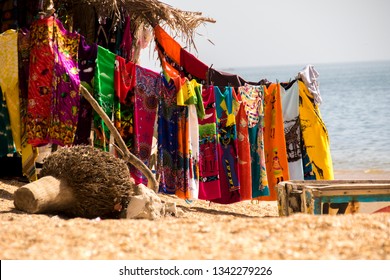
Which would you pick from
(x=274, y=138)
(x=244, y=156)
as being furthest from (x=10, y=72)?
(x=274, y=138)

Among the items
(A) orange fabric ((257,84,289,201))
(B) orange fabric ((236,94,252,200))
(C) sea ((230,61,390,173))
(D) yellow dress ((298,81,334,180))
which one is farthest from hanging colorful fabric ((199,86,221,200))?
(D) yellow dress ((298,81,334,180))

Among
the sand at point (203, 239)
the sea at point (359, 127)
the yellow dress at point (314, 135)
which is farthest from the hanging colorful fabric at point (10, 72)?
the yellow dress at point (314, 135)

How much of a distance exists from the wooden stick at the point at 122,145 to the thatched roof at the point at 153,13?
1.33 meters

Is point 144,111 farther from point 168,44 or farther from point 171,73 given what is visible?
point 168,44

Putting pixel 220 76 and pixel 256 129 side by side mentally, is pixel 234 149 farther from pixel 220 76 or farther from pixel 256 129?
pixel 220 76

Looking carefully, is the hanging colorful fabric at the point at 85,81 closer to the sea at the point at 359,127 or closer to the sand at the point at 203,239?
the sea at the point at 359,127

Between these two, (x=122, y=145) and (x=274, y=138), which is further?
(x=274, y=138)

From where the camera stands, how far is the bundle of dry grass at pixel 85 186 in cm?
662

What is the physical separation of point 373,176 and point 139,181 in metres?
12.1

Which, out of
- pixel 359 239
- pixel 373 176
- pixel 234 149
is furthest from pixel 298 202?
pixel 373 176

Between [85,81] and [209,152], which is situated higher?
[85,81]

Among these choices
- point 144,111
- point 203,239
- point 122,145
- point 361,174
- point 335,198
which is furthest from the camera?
point 361,174

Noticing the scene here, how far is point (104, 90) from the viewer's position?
8.12m

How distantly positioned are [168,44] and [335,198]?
9.71ft
